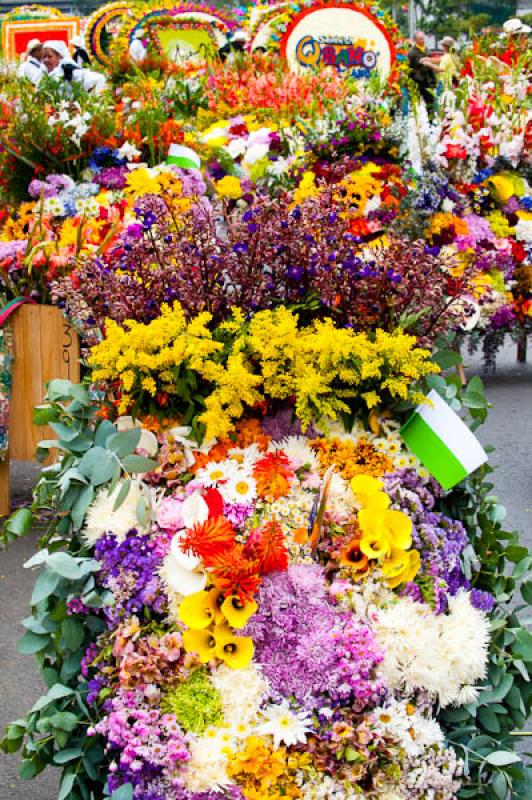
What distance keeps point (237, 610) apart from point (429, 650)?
408mm

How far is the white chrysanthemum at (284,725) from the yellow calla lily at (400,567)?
0.35 meters

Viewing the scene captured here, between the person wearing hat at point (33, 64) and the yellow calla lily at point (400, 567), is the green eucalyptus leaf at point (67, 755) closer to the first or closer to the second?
the yellow calla lily at point (400, 567)

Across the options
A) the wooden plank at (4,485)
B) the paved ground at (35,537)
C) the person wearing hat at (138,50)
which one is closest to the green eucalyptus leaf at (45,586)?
the paved ground at (35,537)

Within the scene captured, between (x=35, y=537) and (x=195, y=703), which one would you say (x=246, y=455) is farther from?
(x=35, y=537)

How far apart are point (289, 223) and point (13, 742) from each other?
4.53 ft

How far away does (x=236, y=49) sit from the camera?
39.6 feet

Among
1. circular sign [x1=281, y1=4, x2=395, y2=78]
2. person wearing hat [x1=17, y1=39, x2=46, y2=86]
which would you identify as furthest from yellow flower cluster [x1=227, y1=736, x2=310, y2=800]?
circular sign [x1=281, y1=4, x2=395, y2=78]

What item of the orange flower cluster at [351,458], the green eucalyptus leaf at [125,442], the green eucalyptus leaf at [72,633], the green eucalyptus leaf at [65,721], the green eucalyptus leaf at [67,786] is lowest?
the green eucalyptus leaf at [67,786]

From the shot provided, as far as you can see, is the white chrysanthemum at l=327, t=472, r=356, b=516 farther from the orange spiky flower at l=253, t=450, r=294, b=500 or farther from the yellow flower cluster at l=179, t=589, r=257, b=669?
the yellow flower cluster at l=179, t=589, r=257, b=669

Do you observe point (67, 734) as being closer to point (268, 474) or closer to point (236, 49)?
point (268, 474)

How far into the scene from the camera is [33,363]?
488 centimetres

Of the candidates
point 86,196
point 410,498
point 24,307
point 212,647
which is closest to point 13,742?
point 212,647

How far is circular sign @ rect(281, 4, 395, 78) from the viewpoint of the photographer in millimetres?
9195

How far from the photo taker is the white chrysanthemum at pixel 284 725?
7.11ft
